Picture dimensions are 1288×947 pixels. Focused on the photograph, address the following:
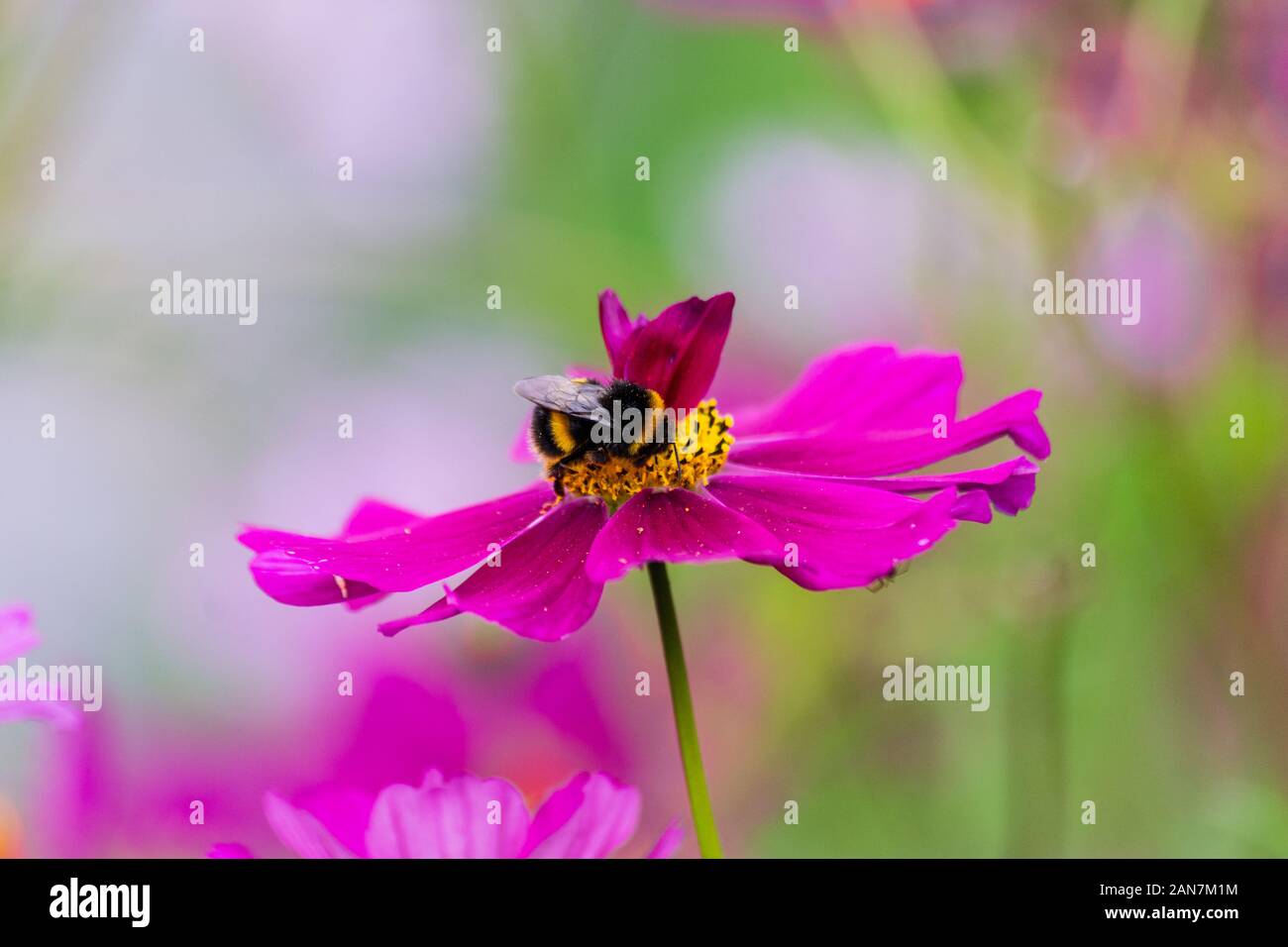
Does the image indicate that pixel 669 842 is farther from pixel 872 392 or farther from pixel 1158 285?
pixel 1158 285

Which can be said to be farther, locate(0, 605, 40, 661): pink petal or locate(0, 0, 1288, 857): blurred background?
locate(0, 0, 1288, 857): blurred background

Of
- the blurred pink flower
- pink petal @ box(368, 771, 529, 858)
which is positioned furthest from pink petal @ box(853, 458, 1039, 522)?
the blurred pink flower

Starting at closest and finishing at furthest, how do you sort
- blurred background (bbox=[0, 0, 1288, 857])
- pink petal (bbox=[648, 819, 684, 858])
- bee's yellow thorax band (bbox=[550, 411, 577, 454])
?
pink petal (bbox=[648, 819, 684, 858]), bee's yellow thorax band (bbox=[550, 411, 577, 454]), blurred background (bbox=[0, 0, 1288, 857])

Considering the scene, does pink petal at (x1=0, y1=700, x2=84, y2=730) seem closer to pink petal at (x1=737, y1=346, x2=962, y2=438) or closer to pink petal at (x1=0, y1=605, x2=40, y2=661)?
pink petal at (x1=0, y1=605, x2=40, y2=661)

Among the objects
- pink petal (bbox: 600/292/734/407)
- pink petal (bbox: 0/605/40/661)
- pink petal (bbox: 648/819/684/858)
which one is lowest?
pink petal (bbox: 648/819/684/858)

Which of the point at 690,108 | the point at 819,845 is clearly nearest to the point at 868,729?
the point at 819,845

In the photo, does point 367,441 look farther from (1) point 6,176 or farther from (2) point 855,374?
(2) point 855,374

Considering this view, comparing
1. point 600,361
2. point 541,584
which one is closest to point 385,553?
point 541,584

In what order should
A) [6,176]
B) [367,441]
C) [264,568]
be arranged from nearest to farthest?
1. [264,568]
2. [6,176]
3. [367,441]
